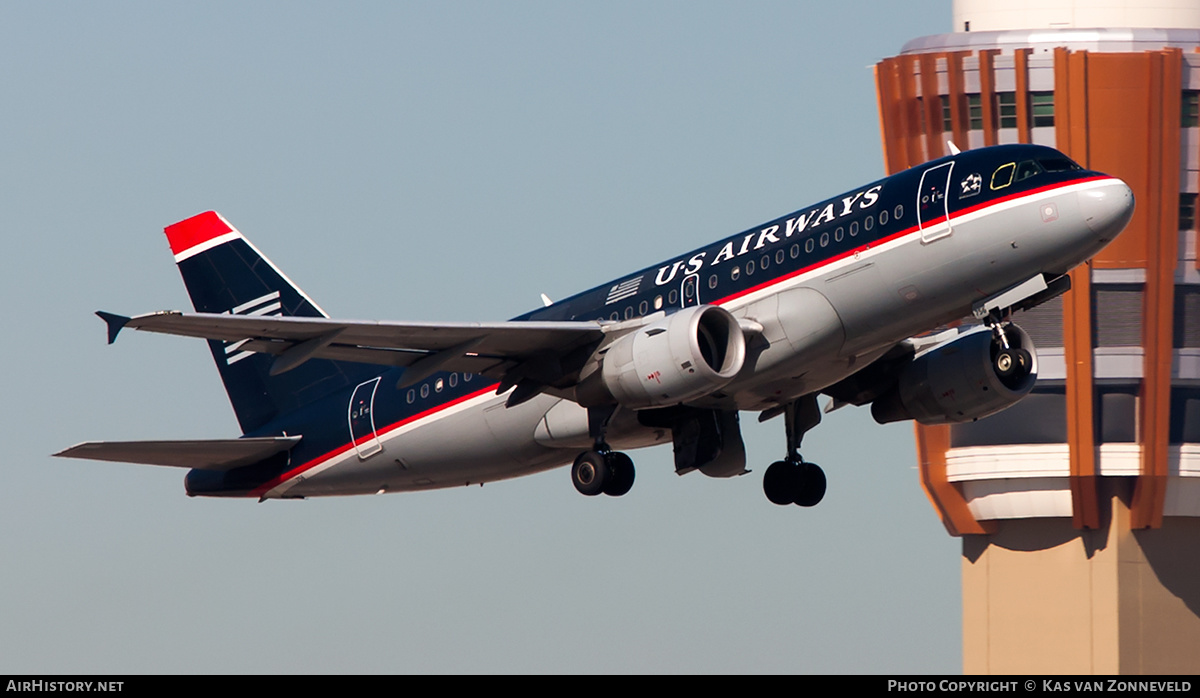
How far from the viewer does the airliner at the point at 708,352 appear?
128 ft

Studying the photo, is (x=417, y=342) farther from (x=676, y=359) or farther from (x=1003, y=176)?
(x=1003, y=176)

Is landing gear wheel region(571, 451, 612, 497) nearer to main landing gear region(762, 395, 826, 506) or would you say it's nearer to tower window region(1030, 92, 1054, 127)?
main landing gear region(762, 395, 826, 506)

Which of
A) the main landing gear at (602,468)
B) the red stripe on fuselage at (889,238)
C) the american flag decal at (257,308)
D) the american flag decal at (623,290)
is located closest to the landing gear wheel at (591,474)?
the main landing gear at (602,468)

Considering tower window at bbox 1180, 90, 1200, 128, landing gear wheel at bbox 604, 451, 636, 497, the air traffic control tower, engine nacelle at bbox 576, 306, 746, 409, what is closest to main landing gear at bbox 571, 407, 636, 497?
landing gear wheel at bbox 604, 451, 636, 497

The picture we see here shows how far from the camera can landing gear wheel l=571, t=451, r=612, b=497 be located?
4381 centimetres

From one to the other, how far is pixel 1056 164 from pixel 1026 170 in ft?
2.00

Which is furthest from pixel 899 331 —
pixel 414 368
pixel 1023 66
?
pixel 1023 66

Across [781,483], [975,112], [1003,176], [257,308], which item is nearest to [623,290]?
[781,483]

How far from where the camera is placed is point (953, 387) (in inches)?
1772

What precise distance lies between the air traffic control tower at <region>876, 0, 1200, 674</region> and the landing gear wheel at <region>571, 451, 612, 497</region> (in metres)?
57.5

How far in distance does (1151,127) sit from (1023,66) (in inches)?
278

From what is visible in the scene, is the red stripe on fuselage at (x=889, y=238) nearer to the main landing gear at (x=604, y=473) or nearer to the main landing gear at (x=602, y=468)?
the main landing gear at (x=602, y=468)

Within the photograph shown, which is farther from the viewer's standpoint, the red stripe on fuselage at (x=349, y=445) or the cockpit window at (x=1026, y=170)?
the red stripe on fuselage at (x=349, y=445)

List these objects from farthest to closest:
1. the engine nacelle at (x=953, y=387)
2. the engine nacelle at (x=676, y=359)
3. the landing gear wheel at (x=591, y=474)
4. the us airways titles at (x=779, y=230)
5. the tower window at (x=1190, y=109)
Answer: the tower window at (x=1190, y=109) < the engine nacelle at (x=953, y=387) < the landing gear wheel at (x=591, y=474) < the us airways titles at (x=779, y=230) < the engine nacelle at (x=676, y=359)
